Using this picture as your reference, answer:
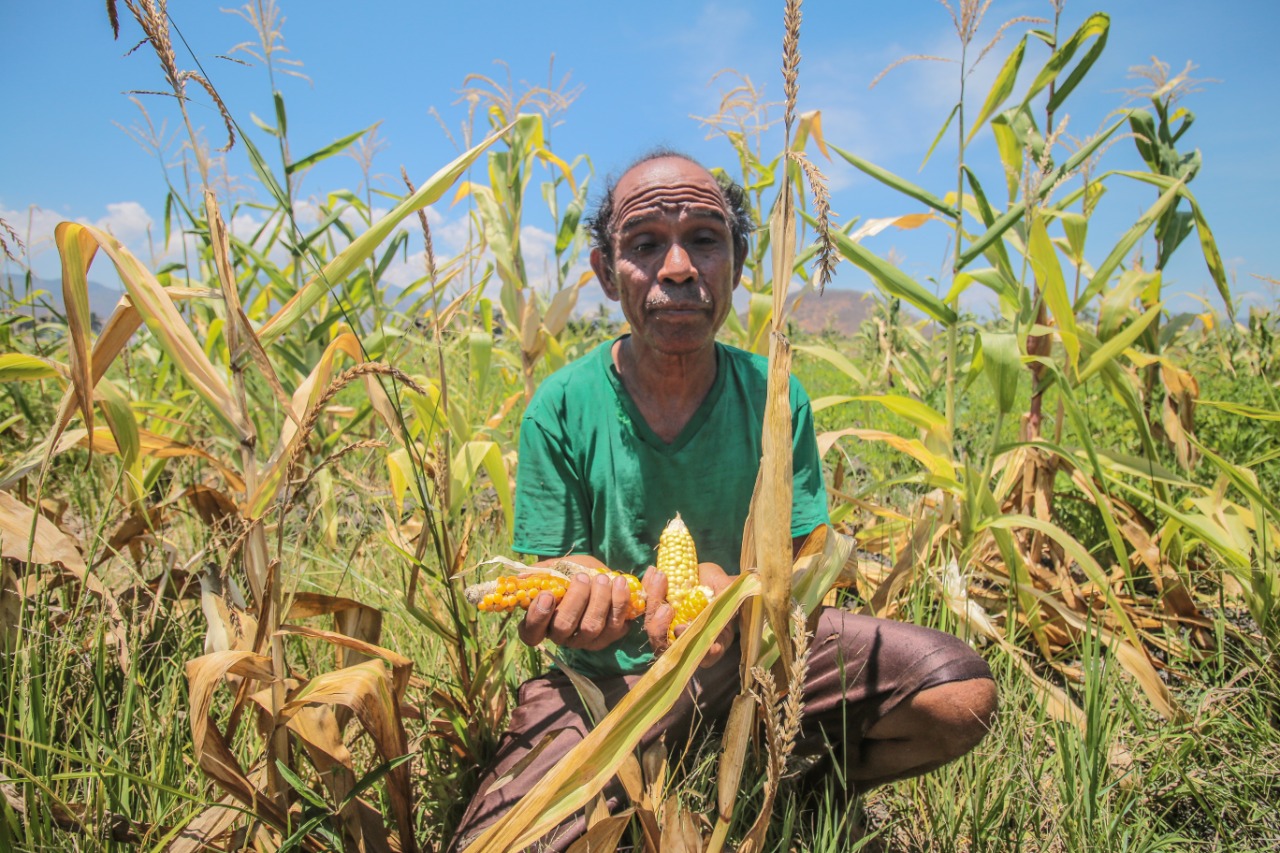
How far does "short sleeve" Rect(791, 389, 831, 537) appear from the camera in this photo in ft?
6.36

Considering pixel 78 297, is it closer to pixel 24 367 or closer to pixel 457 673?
pixel 24 367

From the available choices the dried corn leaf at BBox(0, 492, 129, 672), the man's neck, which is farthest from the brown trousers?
the dried corn leaf at BBox(0, 492, 129, 672)

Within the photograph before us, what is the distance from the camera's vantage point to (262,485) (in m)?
1.20

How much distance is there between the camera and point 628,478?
6.27ft

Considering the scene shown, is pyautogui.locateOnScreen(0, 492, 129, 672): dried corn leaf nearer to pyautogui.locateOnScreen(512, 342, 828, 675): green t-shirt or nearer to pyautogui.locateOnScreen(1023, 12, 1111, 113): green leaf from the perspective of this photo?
pyautogui.locateOnScreen(512, 342, 828, 675): green t-shirt

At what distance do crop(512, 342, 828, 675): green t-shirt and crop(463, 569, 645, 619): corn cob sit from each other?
0.47m

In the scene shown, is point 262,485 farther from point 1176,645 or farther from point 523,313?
point 1176,645

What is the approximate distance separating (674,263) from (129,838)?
1590mm

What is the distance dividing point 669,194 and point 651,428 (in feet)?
1.99

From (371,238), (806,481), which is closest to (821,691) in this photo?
(806,481)

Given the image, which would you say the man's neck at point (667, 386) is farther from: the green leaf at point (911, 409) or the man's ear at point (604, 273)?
the green leaf at point (911, 409)

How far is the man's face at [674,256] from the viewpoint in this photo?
1.78 metres

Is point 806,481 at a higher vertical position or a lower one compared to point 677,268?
lower

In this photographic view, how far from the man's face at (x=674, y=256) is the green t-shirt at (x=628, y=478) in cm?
23
